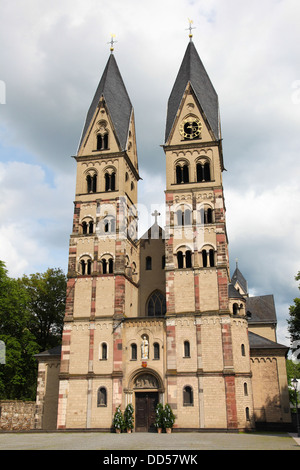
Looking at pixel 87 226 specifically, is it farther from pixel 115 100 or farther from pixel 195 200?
pixel 115 100

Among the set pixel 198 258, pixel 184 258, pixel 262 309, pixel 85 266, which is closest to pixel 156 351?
pixel 184 258

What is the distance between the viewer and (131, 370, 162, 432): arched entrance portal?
1412 inches

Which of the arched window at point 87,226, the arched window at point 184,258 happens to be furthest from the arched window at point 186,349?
the arched window at point 87,226

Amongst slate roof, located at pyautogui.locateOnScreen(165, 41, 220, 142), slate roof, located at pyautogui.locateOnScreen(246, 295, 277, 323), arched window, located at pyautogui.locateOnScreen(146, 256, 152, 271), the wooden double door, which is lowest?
the wooden double door

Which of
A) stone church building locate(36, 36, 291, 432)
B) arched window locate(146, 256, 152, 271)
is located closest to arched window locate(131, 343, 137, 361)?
stone church building locate(36, 36, 291, 432)

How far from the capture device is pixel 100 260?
40.4 meters

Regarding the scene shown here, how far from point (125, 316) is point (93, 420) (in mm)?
8214

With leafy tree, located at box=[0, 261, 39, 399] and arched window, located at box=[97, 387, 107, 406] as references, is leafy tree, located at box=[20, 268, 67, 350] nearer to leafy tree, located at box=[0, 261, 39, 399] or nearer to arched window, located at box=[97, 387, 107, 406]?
leafy tree, located at box=[0, 261, 39, 399]

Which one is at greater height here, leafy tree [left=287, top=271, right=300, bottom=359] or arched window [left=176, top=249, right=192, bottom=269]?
arched window [left=176, top=249, right=192, bottom=269]

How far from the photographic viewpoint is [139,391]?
36469mm

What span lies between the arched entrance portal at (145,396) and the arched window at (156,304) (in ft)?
23.3

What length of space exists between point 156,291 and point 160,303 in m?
1.18

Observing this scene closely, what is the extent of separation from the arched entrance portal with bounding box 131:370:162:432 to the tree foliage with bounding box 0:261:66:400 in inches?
485
